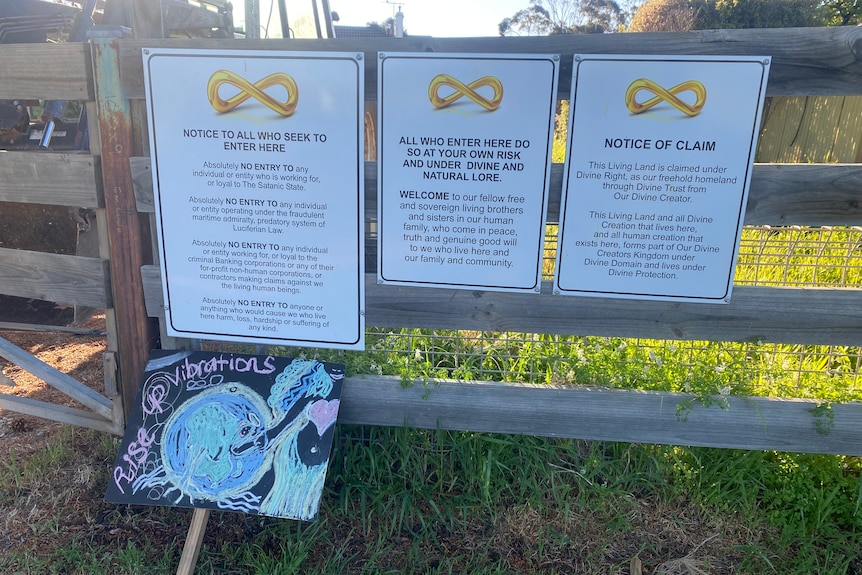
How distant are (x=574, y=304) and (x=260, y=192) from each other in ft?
4.09

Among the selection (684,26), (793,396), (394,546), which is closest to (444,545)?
(394,546)

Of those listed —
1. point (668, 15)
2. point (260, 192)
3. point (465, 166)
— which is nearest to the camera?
point (465, 166)

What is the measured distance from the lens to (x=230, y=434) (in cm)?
229

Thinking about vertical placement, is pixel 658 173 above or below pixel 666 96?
below

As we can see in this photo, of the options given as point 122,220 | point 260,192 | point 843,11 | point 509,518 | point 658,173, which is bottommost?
point 509,518

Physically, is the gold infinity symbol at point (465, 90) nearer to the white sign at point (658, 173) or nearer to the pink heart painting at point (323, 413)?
the white sign at point (658, 173)

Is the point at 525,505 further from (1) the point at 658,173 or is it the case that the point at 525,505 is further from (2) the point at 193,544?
(1) the point at 658,173

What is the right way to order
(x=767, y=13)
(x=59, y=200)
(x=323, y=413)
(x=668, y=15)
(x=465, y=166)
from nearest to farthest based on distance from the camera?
(x=465, y=166), (x=323, y=413), (x=59, y=200), (x=767, y=13), (x=668, y=15)

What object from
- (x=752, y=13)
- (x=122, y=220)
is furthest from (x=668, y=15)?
(x=122, y=220)

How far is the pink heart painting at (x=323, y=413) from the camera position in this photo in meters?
2.28

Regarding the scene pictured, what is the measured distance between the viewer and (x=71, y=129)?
4367mm

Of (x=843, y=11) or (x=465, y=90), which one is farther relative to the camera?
(x=843, y=11)

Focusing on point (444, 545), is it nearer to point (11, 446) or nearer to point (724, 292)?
point (724, 292)

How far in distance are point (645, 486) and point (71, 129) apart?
4.48m
